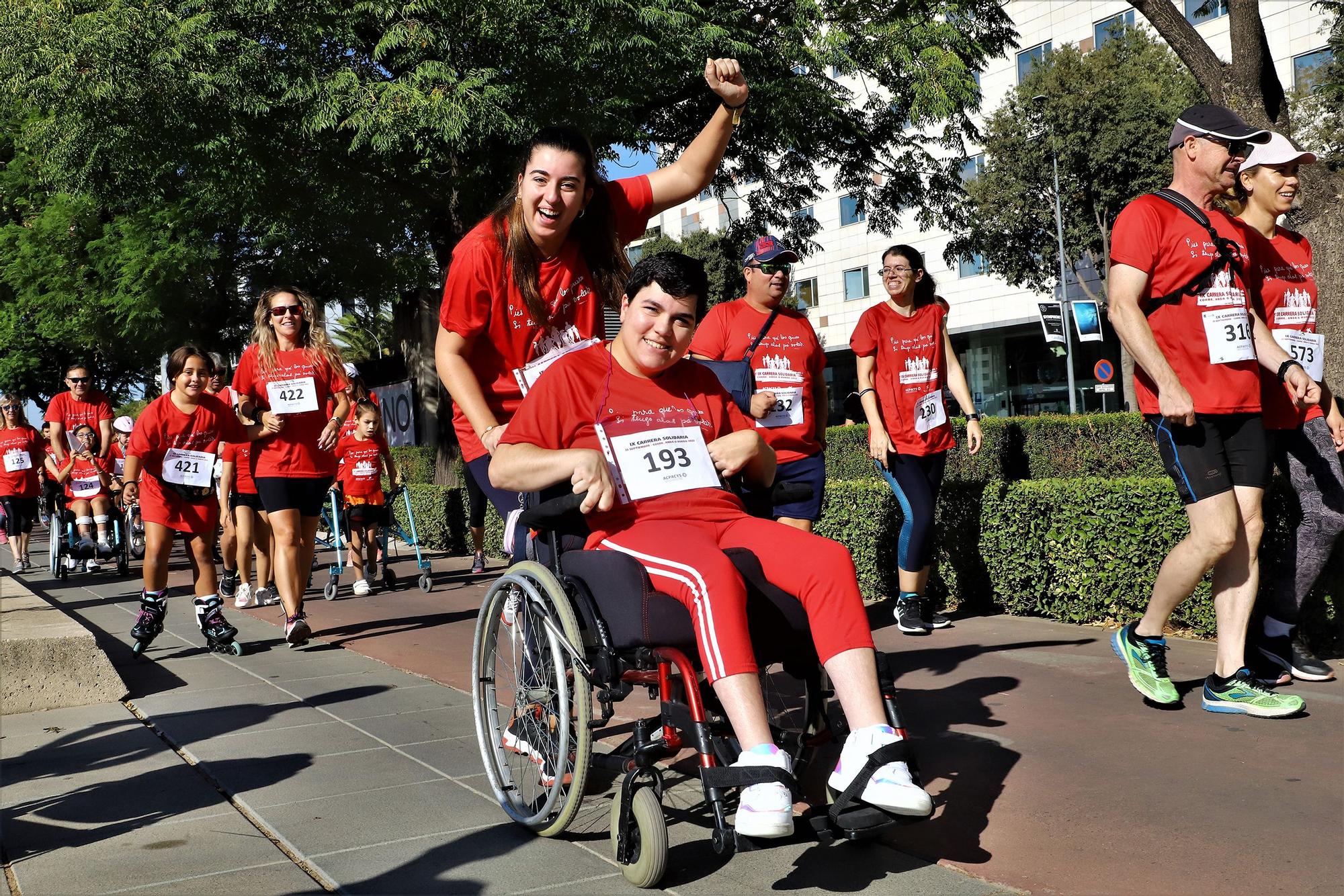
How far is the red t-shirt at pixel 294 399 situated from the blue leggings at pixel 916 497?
3.49 m

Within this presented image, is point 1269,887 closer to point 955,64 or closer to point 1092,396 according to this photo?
point 955,64

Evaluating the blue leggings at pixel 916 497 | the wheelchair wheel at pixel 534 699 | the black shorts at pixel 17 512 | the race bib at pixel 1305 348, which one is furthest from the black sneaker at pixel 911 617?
the black shorts at pixel 17 512

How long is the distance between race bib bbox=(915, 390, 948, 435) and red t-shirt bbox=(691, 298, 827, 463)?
64cm

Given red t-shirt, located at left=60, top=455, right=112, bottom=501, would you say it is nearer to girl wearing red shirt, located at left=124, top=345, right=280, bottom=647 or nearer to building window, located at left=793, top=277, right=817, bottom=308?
girl wearing red shirt, located at left=124, top=345, right=280, bottom=647

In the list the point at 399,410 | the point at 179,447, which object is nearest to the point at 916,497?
the point at 179,447

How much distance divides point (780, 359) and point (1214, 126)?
242cm

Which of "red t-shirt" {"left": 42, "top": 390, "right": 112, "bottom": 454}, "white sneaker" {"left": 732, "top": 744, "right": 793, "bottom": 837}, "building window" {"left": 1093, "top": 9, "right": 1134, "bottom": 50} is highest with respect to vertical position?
"building window" {"left": 1093, "top": 9, "right": 1134, "bottom": 50}

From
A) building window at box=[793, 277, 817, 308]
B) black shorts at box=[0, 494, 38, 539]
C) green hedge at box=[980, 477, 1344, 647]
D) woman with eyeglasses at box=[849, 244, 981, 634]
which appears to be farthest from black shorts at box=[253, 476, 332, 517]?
building window at box=[793, 277, 817, 308]

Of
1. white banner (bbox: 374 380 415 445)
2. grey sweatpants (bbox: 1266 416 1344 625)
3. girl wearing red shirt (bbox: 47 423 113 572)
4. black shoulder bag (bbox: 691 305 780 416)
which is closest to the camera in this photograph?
grey sweatpants (bbox: 1266 416 1344 625)

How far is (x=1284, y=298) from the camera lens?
17.0 feet

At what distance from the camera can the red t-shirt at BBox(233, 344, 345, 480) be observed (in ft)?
24.8

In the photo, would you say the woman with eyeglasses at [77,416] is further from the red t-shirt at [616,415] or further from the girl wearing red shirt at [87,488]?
the red t-shirt at [616,415]

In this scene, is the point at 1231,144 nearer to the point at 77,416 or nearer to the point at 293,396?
the point at 293,396

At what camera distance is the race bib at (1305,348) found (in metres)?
5.09
